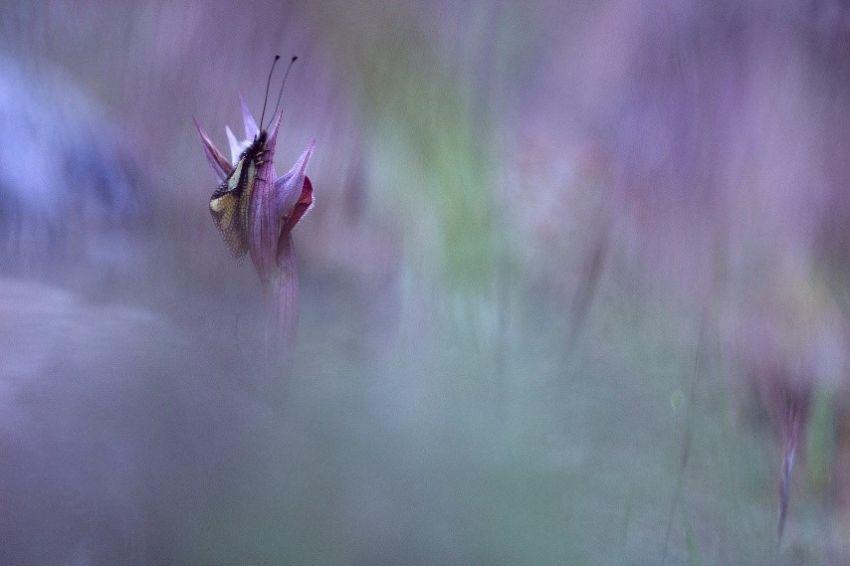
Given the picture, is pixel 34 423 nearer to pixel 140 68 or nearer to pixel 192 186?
pixel 192 186

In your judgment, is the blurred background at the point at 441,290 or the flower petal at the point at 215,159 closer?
the blurred background at the point at 441,290

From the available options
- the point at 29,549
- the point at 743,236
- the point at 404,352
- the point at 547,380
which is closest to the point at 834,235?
the point at 743,236

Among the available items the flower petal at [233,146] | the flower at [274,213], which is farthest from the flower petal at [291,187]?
the flower petal at [233,146]

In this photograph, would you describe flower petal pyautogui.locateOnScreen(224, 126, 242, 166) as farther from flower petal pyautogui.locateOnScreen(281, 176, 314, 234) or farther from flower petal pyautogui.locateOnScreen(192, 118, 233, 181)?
flower petal pyautogui.locateOnScreen(281, 176, 314, 234)

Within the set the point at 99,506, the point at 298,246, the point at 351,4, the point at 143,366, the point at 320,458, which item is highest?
the point at 351,4

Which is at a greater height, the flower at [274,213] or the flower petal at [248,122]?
the flower petal at [248,122]

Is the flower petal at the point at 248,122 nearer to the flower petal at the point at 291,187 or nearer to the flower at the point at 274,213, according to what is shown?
the flower at the point at 274,213
